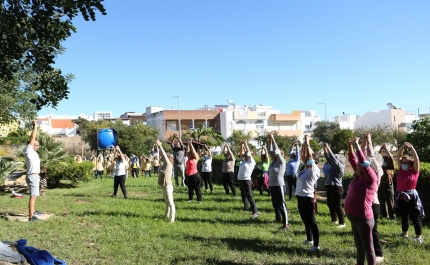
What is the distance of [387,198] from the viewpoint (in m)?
9.12

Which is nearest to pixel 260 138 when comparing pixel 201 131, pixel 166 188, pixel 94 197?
pixel 201 131

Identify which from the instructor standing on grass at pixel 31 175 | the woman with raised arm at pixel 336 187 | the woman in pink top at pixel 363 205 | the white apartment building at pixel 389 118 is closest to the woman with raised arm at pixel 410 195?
the woman with raised arm at pixel 336 187

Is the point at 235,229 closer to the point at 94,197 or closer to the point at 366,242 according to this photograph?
the point at 366,242

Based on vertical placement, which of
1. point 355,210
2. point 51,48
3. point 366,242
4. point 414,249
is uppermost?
point 51,48

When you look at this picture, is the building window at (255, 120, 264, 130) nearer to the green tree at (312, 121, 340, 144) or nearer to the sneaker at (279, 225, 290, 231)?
the green tree at (312, 121, 340, 144)

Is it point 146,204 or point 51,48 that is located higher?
point 51,48

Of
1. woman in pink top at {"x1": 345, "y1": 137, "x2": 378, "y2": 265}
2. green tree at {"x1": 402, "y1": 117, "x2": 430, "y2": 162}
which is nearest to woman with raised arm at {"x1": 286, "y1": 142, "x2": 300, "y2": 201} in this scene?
woman in pink top at {"x1": 345, "y1": 137, "x2": 378, "y2": 265}

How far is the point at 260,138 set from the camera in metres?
57.8

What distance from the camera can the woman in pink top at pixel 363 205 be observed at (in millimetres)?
5094

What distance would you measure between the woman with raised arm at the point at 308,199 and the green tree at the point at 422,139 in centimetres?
1233

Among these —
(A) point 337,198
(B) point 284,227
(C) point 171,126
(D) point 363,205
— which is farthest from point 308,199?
(C) point 171,126

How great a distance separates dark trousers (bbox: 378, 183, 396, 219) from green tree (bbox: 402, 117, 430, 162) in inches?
358

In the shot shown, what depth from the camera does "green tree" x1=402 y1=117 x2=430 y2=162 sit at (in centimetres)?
1719

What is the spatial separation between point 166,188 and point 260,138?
49.7m
